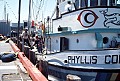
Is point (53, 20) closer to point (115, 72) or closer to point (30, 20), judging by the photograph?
point (115, 72)

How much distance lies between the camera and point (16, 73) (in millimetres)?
9656

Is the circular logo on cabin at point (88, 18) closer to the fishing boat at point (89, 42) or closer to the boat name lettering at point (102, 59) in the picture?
the fishing boat at point (89, 42)

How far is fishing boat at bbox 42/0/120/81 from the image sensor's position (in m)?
9.03

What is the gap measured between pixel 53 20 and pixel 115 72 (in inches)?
174

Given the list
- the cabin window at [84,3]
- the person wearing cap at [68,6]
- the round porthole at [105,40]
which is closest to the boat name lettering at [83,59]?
the round porthole at [105,40]

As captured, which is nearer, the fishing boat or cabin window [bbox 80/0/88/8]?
the fishing boat

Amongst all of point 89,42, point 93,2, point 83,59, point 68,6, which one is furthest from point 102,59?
point 68,6

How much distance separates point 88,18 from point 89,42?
0.90 m

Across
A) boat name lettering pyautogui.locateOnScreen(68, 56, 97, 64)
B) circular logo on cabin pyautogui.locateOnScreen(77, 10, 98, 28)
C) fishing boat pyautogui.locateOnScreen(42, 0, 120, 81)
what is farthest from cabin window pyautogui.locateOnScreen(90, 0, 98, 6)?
boat name lettering pyautogui.locateOnScreen(68, 56, 97, 64)

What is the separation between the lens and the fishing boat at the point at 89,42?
9031 millimetres

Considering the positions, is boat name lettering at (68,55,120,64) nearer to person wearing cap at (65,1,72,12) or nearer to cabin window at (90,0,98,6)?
cabin window at (90,0,98,6)

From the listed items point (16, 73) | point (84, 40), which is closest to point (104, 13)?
point (84, 40)

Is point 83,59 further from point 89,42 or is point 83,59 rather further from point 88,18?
point 88,18

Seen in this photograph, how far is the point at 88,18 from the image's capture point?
989cm
